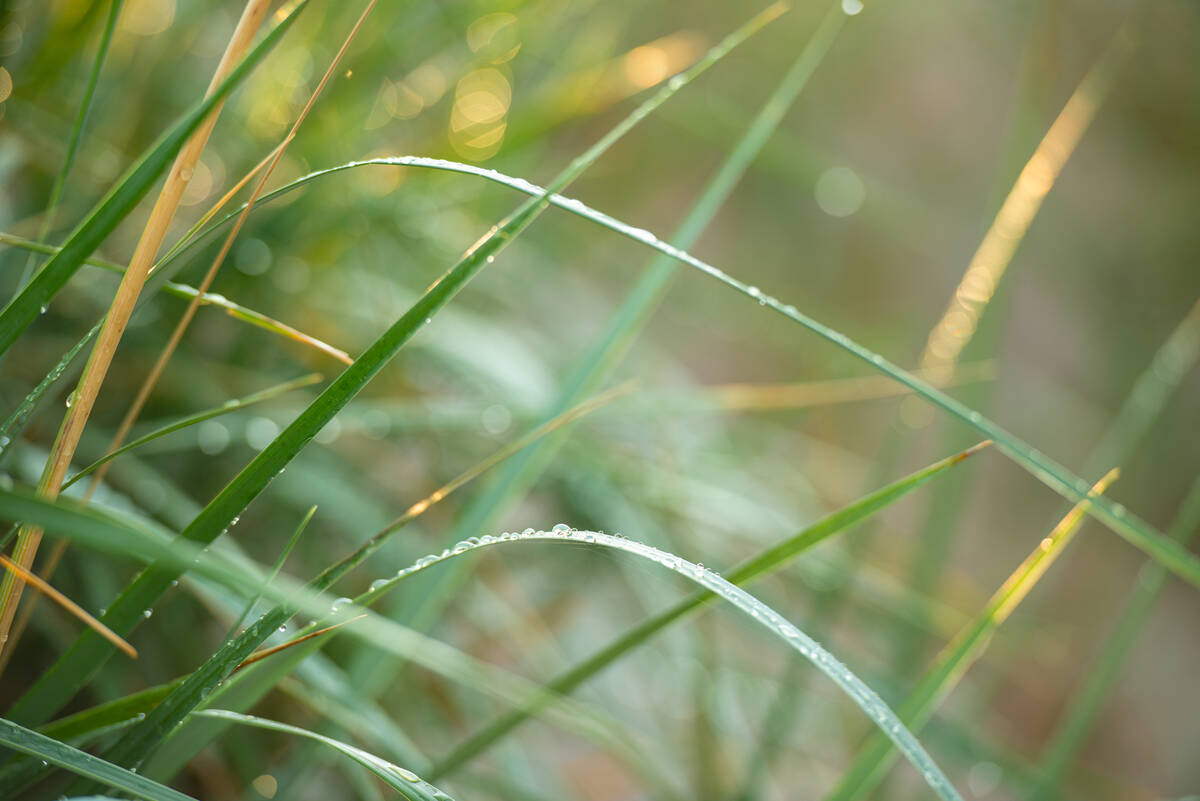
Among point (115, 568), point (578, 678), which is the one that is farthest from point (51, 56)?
point (578, 678)

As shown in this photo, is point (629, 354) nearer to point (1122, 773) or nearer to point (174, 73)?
point (174, 73)

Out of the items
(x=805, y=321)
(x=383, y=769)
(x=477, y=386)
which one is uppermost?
(x=477, y=386)

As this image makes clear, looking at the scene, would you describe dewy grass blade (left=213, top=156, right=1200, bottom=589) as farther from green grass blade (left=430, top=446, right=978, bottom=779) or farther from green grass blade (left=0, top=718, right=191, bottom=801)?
green grass blade (left=0, top=718, right=191, bottom=801)

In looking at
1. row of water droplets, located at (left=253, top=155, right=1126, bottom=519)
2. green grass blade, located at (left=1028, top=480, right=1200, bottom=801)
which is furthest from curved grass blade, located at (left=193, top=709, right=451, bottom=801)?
green grass blade, located at (left=1028, top=480, right=1200, bottom=801)

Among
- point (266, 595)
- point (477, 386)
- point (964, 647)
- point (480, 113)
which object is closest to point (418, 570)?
point (266, 595)

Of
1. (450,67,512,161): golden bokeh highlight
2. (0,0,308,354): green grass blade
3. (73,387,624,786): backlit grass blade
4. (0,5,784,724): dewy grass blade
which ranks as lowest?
(73,387,624,786): backlit grass blade

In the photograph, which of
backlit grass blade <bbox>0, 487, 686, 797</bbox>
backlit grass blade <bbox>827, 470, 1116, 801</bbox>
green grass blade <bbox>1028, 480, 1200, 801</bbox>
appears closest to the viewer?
backlit grass blade <bbox>0, 487, 686, 797</bbox>

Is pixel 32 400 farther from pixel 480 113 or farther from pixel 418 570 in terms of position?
pixel 480 113
